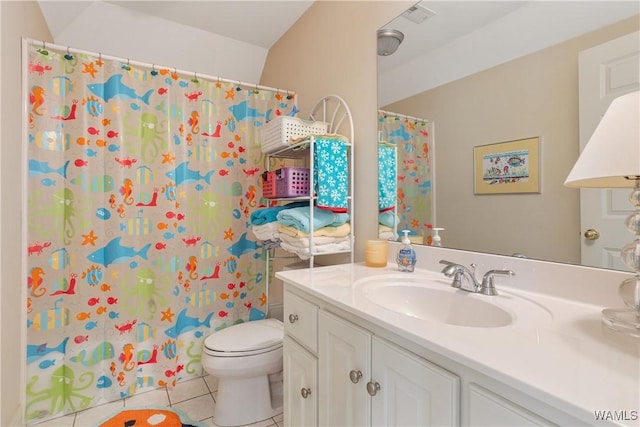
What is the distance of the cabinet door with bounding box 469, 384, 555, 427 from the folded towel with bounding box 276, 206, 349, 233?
0.98 m

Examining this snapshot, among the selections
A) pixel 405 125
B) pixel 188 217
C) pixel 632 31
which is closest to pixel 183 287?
pixel 188 217

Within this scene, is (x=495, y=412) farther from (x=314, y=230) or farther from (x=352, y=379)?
(x=314, y=230)

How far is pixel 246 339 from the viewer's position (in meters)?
1.62

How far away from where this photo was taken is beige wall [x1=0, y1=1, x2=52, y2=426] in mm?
1283

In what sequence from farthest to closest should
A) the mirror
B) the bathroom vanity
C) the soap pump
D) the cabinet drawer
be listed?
the soap pump < the cabinet drawer < the mirror < the bathroom vanity

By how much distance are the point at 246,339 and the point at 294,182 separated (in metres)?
0.86

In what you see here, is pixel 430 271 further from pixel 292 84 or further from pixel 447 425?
pixel 292 84

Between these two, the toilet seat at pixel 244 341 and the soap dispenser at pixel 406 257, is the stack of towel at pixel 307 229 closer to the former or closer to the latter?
the soap dispenser at pixel 406 257

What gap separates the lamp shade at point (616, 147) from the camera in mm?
574

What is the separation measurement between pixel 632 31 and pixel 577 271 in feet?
2.13

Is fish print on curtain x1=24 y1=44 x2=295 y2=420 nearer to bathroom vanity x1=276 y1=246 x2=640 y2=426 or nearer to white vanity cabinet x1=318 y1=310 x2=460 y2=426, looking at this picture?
bathroom vanity x1=276 y1=246 x2=640 y2=426

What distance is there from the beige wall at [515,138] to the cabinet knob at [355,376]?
630mm

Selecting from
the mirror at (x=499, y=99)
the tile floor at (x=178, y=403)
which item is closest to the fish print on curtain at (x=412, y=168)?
the mirror at (x=499, y=99)

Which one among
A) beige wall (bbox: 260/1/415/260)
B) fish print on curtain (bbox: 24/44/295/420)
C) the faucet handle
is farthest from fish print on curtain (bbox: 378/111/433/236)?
fish print on curtain (bbox: 24/44/295/420)
